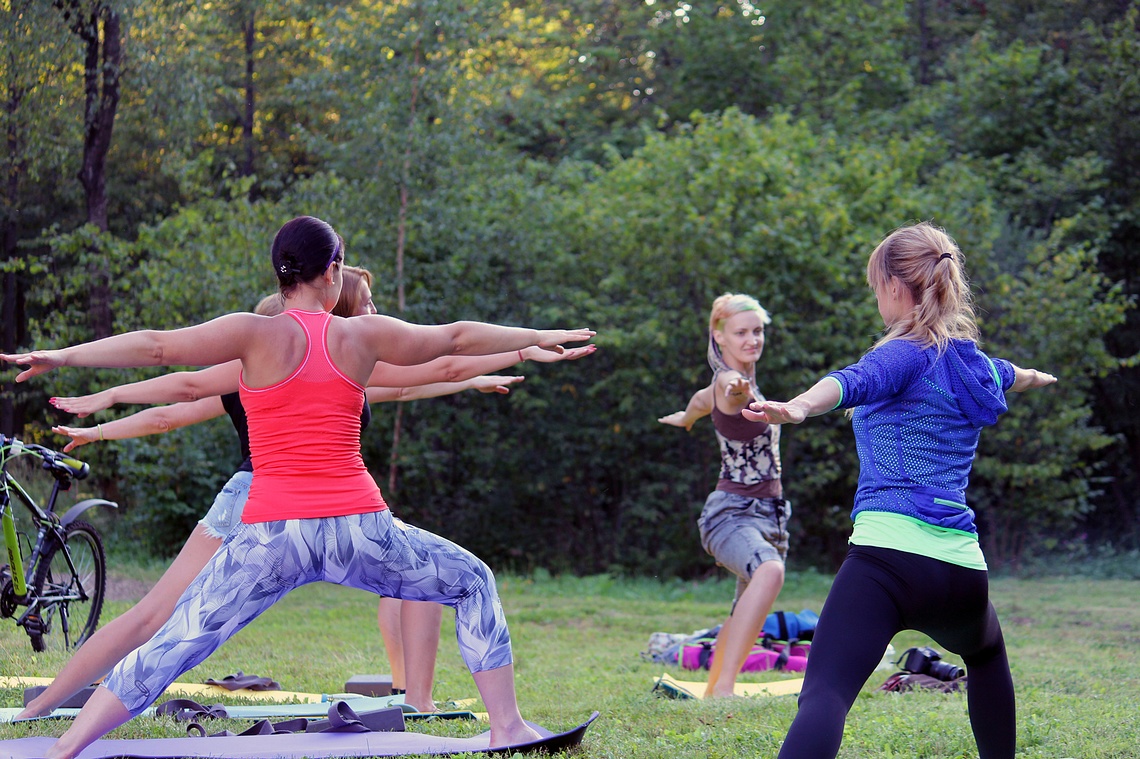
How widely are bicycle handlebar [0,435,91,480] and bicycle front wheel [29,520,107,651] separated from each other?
0.44 m

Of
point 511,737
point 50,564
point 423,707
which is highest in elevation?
point 50,564

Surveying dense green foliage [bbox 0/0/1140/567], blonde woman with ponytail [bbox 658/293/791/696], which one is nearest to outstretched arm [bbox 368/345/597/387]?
blonde woman with ponytail [bbox 658/293/791/696]

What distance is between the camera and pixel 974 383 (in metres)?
3.16

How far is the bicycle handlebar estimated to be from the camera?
6535mm

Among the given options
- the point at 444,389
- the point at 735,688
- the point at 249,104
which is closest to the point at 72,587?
the point at 444,389

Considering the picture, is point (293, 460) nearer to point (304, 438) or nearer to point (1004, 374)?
point (304, 438)

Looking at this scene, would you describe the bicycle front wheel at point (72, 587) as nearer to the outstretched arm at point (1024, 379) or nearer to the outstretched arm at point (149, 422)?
the outstretched arm at point (149, 422)

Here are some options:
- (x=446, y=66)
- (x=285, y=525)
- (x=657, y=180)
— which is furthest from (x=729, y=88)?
(x=285, y=525)

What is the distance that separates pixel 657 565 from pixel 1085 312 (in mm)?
6182

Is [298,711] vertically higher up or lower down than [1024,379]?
lower down

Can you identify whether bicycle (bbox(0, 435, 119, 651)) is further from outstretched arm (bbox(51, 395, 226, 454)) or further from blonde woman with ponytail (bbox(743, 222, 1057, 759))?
blonde woman with ponytail (bbox(743, 222, 1057, 759))

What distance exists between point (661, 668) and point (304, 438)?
4.50 meters

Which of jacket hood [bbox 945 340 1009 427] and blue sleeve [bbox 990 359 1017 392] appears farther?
blue sleeve [bbox 990 359 1017 392]

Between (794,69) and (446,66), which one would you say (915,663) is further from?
(794,69)
